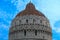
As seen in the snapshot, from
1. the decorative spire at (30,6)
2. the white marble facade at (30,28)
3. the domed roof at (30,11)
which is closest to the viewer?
the white marble facade at (30,28)

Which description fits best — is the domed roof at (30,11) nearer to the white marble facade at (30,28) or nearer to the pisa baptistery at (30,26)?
the pisa baptistery at (30,26)

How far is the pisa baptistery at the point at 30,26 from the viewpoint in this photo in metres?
42.8

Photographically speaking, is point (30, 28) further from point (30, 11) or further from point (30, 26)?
point (30, 11)

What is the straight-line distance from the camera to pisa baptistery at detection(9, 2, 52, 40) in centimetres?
4275

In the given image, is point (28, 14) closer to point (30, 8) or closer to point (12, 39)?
point (30, 8)

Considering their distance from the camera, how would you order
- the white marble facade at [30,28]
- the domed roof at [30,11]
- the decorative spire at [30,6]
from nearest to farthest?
the white marble facade at [30,28], the domed roof at [30,11], the decorative spire at [30,6]

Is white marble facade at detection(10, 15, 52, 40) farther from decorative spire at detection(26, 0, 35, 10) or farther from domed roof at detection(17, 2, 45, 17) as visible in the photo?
decorative spire at detection(26, 0, 35, 10)

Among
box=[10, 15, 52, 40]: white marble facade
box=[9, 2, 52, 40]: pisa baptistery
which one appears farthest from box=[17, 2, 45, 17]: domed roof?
box=[10, 15, 52, 40]: white marble facade

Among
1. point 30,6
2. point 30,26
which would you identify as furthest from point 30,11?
point 30,26

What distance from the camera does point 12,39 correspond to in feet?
146

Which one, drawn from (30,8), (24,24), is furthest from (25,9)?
(24,24)

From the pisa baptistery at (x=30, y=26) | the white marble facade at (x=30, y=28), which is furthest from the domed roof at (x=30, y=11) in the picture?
the white marble facade at (x=30, y=28)

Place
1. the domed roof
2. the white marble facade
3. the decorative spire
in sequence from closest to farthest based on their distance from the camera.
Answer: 1. the white marble facade
2. the domed roof
3. the decorative spire

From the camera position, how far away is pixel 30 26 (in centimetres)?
4309
